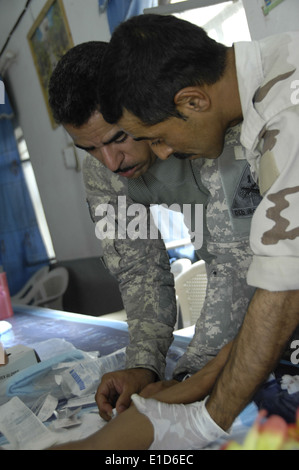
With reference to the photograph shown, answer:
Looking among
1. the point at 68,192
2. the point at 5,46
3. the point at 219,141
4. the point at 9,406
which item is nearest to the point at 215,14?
the point at 219,141

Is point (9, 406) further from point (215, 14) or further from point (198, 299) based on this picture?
point (215, 14)

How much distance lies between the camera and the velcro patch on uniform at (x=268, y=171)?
25.8 inches

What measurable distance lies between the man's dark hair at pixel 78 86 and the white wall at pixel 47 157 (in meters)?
2.47

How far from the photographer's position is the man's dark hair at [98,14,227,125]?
0.75 m

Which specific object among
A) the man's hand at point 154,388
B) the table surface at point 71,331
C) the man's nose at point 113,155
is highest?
the man's nose at point 113,155

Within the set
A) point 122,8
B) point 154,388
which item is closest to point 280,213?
point 154,388

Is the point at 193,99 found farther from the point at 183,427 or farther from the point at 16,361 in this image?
the point at 16,361

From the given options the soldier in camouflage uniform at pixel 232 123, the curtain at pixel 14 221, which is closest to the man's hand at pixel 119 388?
the soldier in camouflage uniform at pixel 232 123

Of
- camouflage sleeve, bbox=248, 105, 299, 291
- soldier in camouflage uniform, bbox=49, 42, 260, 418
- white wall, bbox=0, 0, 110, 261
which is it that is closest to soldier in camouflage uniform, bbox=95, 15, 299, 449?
camouflage sleeve, bbox=248, 105, 299, 291

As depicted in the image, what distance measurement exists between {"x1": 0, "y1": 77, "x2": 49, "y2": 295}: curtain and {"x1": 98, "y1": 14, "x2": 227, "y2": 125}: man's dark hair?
3709 millimetres

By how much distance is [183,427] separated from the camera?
2.54 ft

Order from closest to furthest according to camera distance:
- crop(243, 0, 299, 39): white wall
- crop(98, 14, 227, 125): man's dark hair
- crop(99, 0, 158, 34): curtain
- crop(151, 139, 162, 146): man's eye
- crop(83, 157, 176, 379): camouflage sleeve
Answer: crop(98, 14, 227, 125): man's dark hair
crop(151, 139, 162, 146): man's eye
crop(83, 157, 176, 379): camouflage sleeve
crop(243, 0, 299, 39): white wall
crop(99, 0, 158, 34): curtain

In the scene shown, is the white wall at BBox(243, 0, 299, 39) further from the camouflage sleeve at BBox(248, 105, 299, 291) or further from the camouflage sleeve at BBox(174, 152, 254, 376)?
the camouflage sleeve at BBox(248, 105, 299, 291)

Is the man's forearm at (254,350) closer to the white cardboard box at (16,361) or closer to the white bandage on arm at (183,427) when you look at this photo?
the white bandage on arm at (183,427)
